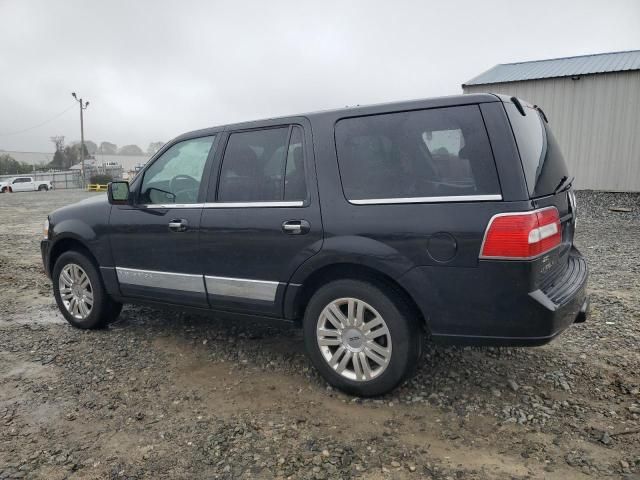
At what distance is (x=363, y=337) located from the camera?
317 cm

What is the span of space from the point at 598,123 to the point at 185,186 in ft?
47.2

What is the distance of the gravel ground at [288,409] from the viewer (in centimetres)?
259

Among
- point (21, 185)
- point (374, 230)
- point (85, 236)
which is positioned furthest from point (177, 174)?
point (21, 185)

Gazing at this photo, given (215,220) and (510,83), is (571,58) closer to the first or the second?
(510,83)

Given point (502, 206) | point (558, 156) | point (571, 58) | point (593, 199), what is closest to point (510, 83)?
point (571, 58)

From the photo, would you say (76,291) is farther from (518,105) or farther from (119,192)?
(518,105)

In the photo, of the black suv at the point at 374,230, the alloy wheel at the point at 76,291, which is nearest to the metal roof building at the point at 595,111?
the black suv at the point at 374,230

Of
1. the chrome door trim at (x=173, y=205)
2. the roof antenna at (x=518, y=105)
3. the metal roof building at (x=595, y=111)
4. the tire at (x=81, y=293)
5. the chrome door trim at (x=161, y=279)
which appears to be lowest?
the tire at (x=81, y=293)

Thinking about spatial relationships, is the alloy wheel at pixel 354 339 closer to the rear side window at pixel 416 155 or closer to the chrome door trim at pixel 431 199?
the chrome door trim at pixel 431 199

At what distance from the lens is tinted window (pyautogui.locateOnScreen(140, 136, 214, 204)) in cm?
400

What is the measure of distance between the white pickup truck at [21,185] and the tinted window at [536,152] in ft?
158

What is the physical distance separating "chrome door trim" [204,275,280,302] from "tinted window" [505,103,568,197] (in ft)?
5.83

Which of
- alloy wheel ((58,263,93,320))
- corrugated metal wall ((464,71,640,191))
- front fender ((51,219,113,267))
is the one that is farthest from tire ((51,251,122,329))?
corrugated metal wall ((464,71,640,191))

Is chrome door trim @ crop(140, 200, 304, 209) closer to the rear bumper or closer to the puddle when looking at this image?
the rear bumper
